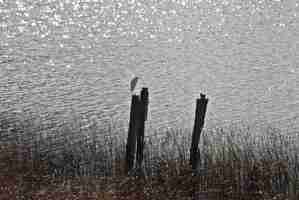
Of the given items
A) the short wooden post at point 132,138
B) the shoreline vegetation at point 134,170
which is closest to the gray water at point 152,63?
the shoreline vegetation at point 134,170

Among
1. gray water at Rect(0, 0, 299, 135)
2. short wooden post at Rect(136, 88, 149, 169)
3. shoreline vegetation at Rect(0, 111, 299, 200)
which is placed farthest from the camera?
gray water at Rect(0, 0, 299, 135)

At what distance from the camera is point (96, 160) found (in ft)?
79.1

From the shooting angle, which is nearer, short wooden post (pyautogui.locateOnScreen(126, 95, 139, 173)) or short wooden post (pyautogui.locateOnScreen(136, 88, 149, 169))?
short wooden post (pyautogui.locateOnScreen(136, 88, 149, 169))

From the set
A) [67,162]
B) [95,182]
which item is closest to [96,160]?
[67,162]

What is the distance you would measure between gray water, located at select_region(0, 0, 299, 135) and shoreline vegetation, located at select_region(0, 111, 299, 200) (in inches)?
119

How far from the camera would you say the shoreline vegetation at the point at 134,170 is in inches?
803

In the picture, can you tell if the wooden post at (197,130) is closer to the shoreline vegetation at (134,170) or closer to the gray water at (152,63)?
the shoreline vegetation at (134,170)

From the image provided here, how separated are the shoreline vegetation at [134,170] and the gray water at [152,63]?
9.90ft

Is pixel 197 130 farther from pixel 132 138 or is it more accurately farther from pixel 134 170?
pixel 134 170

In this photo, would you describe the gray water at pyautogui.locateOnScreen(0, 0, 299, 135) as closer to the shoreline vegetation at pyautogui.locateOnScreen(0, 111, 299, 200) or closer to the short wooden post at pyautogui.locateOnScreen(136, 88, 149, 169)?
the shoreline vegetation at pyautogui.locateOnScreen(0, 111, 299, 200)

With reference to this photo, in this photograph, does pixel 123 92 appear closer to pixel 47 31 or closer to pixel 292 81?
pixel 292 81

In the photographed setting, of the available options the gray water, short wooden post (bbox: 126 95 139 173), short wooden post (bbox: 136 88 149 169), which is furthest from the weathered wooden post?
the gray water

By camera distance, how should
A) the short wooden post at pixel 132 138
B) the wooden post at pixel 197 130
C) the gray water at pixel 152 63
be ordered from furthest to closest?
the gray water at pixel 152 63 → the wooden post at pixel 197 130 → the short wooden post at pixel 132 138

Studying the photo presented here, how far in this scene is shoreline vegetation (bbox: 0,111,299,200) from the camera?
20.4 meters
